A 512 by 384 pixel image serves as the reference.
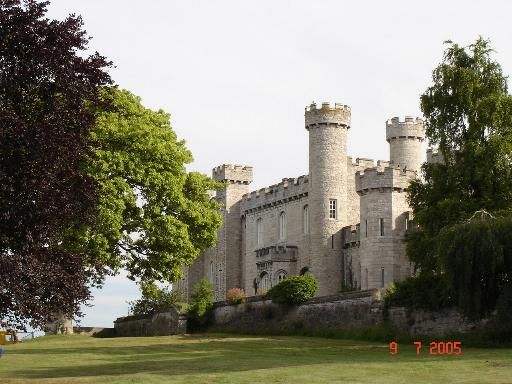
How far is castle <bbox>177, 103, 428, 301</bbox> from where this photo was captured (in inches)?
1850

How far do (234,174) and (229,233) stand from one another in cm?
418

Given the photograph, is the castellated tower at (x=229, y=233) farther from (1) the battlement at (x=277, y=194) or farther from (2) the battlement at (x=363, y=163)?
(2) the battlement at (x=363, y=163)

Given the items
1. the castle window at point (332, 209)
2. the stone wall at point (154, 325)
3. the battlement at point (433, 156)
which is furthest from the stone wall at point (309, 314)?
the battlement at point (433, 156)

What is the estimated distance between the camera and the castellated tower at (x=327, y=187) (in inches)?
2037

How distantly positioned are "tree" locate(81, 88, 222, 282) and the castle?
29.5 feet

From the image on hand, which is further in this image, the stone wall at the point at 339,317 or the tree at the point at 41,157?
the stone wall at the point at 339,317

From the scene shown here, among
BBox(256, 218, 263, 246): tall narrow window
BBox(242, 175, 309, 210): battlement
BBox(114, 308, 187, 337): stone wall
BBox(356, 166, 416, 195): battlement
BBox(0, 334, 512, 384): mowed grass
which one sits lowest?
BBox(0, 334, 512, 384): mowed grass

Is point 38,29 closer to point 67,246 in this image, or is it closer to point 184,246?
point 67,246

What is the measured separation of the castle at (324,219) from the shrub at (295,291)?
5853mm

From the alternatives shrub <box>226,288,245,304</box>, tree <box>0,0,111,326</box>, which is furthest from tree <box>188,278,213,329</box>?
tree <box>0,0,111,326</box>
